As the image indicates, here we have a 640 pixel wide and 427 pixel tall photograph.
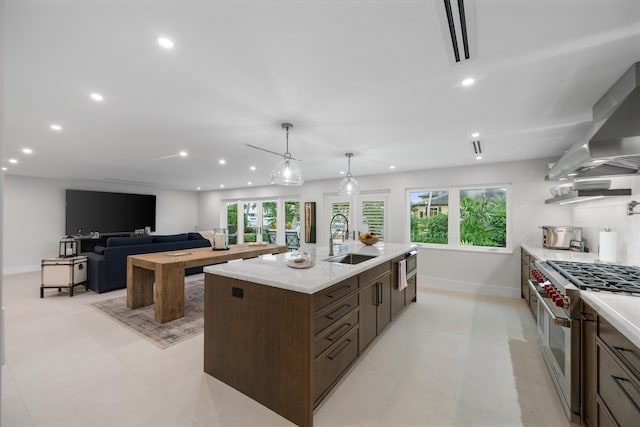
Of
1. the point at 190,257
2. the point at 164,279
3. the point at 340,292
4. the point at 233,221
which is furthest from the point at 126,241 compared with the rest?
the point at 340,292

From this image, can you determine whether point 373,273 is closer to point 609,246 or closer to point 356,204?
point 609,246

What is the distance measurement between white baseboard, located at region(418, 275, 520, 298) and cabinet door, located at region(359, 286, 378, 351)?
9.60 feet

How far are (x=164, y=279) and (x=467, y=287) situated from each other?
4.97 meters

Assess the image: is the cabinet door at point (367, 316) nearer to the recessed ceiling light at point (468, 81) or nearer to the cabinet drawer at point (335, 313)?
the cabinet drawer at point (335, 313)

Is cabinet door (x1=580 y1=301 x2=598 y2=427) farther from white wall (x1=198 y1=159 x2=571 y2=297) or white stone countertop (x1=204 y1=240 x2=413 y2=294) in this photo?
white wall (x1=198 y1=159 x2=571 y2=297)

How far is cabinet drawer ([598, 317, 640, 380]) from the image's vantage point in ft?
3.93

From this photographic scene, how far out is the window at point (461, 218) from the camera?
15.4ft

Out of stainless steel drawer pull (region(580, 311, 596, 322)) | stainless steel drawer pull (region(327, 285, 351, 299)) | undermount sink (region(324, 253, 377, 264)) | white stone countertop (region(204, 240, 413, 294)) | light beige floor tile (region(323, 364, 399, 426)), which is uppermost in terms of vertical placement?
white stone countertop (region(204, 240, 413, 294))

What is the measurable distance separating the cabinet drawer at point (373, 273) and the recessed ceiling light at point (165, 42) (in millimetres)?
2199

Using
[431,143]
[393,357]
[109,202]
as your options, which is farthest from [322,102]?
[109,202]

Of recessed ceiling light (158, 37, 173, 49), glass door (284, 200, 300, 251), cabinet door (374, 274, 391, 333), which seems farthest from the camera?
glass door (284, 200, 300, 251)

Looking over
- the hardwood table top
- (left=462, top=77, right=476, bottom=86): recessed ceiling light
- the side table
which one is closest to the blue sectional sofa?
the side table

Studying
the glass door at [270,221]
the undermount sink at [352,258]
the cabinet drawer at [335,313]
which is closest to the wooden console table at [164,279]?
the undermount sink at [352,258]

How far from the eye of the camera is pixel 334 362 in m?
2.02
